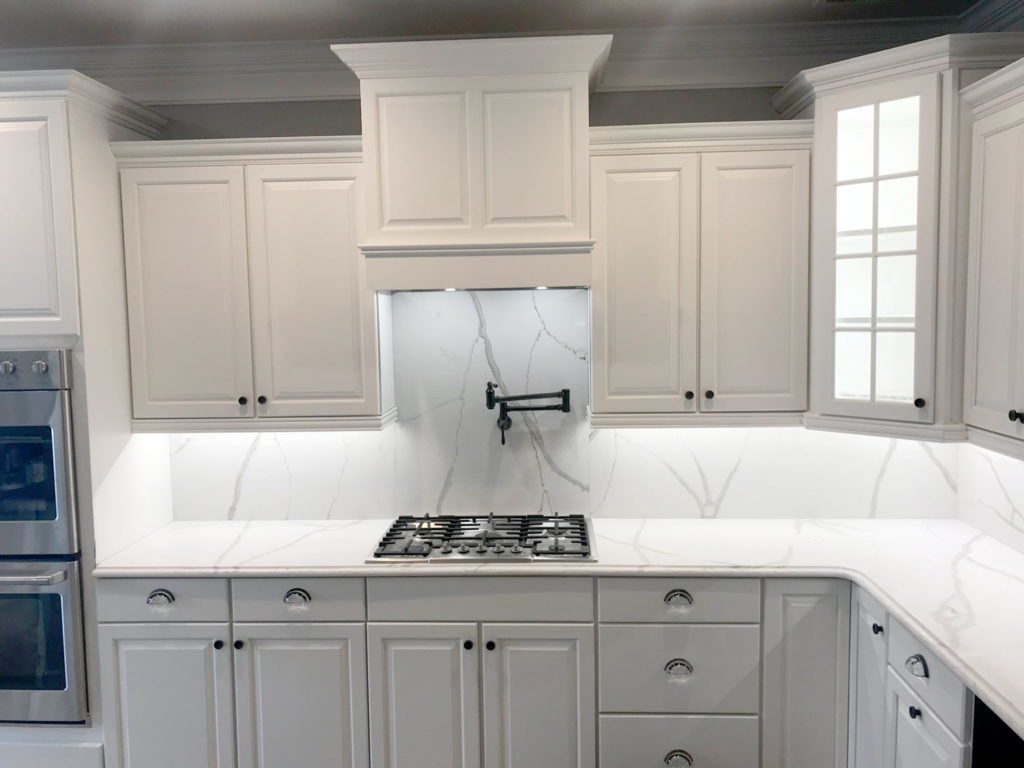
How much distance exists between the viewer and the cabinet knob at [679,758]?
239cm

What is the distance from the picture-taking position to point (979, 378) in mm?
2184

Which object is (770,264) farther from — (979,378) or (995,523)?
(995,523)

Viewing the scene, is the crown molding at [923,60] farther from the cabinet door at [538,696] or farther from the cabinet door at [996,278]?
the cabinet door at [538,696]

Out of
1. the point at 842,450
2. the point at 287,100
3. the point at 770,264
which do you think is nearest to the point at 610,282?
the point at 770,264

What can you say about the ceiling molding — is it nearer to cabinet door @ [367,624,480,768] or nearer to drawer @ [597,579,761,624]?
drawer @ [597,579,761,624]

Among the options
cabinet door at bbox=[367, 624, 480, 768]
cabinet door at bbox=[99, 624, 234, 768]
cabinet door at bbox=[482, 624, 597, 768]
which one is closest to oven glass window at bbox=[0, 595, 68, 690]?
cabinet door at bbox=[99, 624, 234, 768]

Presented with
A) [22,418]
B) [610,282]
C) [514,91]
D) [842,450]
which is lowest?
[842,450]

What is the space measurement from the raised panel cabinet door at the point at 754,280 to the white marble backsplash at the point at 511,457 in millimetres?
353

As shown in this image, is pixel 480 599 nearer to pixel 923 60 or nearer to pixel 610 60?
pixel 610 60

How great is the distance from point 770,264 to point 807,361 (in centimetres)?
35

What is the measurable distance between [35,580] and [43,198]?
1179mm

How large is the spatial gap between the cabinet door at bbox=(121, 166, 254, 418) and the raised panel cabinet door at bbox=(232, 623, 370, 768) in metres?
0.78

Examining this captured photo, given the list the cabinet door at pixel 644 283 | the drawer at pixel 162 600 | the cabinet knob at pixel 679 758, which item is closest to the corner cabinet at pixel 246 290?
the drawer at pixel 162 600

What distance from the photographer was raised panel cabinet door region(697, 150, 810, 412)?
251 centimetres
